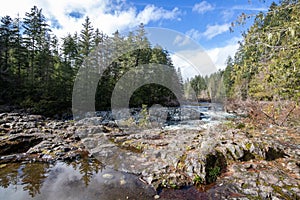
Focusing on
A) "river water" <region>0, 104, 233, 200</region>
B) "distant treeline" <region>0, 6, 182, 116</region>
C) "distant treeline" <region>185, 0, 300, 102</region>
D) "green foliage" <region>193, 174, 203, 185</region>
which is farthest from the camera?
"distant treeline" <region>0, 6, 182, 116</region>

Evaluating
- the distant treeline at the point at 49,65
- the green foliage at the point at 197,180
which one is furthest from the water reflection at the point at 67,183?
the distant treeline at the point at 49,65

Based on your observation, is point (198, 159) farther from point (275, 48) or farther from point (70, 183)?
point (70, 183)

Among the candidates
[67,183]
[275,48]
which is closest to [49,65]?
[67,183]

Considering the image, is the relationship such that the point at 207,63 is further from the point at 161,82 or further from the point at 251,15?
the point at 161,82

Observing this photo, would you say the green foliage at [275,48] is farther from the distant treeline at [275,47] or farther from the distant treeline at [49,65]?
the distant treeline at [49,65]

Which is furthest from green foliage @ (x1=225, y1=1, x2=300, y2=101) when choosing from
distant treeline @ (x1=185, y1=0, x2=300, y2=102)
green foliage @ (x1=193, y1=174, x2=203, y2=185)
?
green foliage @ (x1=193, y1=174, x2=203, y2=185)

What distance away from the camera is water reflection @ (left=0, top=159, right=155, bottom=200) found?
374 centimetres

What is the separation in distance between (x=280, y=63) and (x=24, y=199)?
585 centimetres

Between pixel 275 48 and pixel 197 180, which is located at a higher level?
pixel 275 48

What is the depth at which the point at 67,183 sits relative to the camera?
4242 millimetres

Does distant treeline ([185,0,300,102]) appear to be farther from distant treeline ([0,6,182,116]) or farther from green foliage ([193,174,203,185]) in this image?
distant treeline ([0,6,182,116])

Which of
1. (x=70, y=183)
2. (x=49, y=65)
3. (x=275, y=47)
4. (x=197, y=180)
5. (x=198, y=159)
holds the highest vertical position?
(x=49, y=65)

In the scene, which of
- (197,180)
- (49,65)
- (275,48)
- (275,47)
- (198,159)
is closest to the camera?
(275,47)

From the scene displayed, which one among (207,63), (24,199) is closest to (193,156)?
(24,199)
